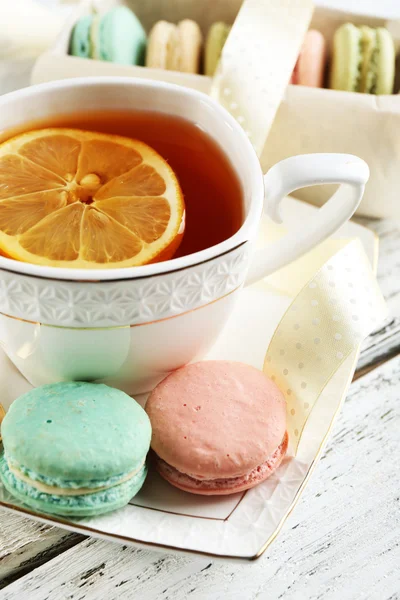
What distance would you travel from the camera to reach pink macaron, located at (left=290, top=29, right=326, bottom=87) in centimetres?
118

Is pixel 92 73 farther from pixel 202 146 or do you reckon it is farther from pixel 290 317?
pixel 290 317

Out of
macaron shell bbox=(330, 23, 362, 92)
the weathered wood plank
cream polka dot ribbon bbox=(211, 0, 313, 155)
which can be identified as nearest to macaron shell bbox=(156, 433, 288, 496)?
→ the weathered wood plank

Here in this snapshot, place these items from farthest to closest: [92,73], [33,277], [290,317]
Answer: [92,73] → [290,317] → [33,277]

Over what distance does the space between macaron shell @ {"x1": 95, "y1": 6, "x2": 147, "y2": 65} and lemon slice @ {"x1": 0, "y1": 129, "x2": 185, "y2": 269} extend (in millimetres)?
343

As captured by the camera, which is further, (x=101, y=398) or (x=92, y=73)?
(x=92, y=73)

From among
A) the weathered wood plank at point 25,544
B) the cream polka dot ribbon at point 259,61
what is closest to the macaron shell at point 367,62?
the cream polka dot ribbon at point 259,61

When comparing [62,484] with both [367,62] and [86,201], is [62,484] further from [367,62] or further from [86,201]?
[367,62]

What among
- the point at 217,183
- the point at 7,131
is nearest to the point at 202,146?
the point at 217,183

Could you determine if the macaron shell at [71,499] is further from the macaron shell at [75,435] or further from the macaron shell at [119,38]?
the macaron shell at [119,38]

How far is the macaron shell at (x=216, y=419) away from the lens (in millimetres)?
689

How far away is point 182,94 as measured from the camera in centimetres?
89

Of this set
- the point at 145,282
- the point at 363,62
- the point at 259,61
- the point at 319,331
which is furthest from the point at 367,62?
the point at 145,282

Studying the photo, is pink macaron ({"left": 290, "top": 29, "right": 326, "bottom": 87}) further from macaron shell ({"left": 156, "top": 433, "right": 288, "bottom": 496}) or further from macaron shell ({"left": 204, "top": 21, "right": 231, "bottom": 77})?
macaron shell ({"left": 156, "top": 433, "right": 288, "bottom": 496})

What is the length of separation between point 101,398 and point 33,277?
0.15m
